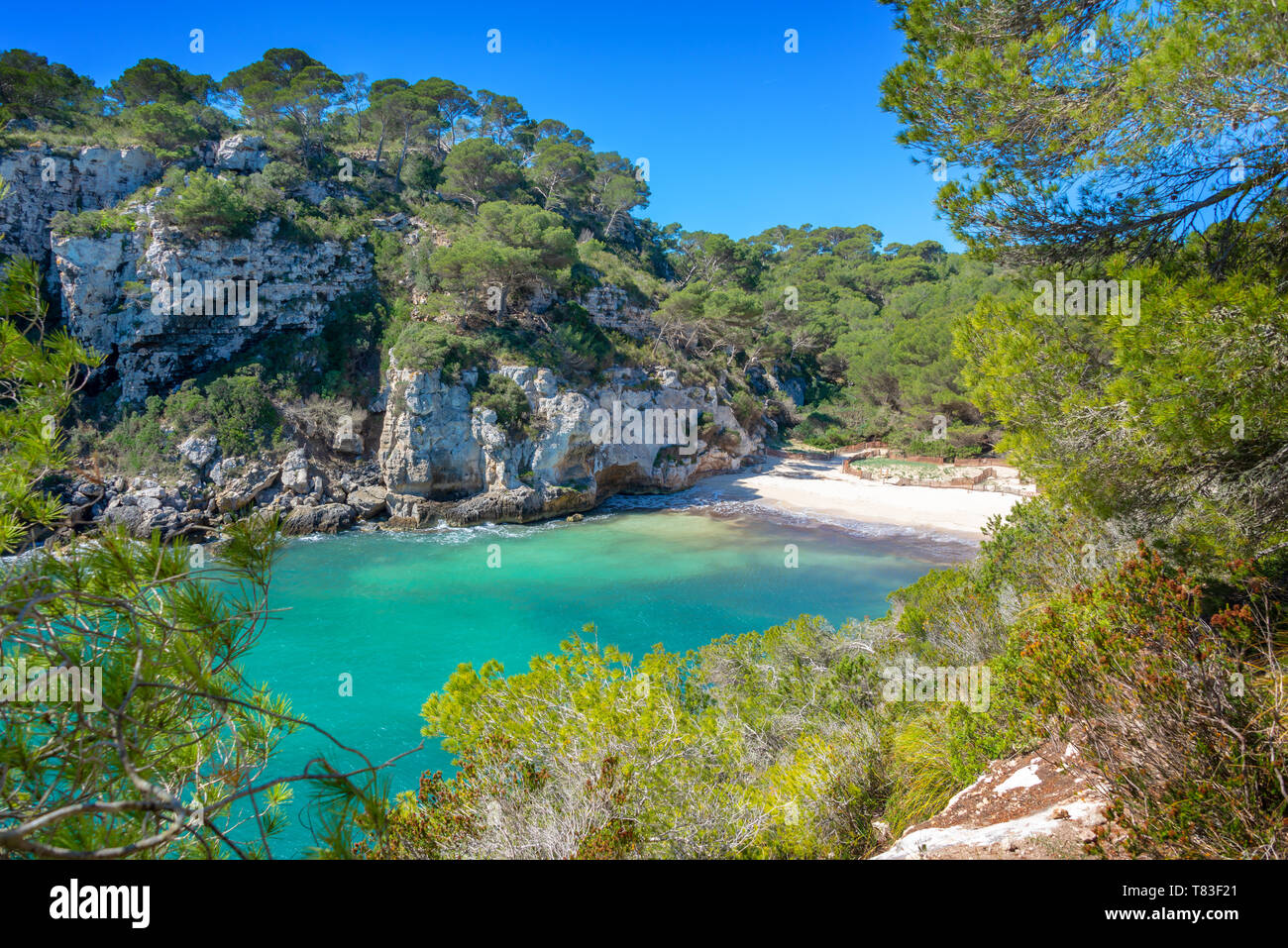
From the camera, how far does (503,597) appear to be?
1390 cm

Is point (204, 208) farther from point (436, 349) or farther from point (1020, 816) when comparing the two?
point (1020, 816)

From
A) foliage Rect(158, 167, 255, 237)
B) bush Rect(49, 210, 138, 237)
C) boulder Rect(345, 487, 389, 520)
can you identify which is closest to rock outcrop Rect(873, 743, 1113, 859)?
boulder Rect(345, 487, 389, 520)

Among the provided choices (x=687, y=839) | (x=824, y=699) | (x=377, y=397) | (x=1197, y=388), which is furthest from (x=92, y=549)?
(x=377, y=397)

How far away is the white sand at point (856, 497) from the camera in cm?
1886

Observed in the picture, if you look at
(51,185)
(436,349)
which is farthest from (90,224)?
(436,349)

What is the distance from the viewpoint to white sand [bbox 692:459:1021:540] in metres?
18.9

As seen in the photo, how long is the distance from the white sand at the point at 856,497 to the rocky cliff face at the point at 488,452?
5.46m

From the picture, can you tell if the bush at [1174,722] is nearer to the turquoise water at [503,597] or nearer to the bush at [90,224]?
the turquoise water at [503,597]

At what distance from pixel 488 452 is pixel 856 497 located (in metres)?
13.8

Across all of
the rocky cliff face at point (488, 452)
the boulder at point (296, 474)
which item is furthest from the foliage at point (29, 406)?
the boulder at point (296, 474)

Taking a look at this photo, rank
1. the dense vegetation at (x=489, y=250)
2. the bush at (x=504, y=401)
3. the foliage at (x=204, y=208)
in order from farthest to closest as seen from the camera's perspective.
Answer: the dense vegetation at (x=489, y=250), the foliage at (x=204, y=208), the bush at (x=504, y=401)

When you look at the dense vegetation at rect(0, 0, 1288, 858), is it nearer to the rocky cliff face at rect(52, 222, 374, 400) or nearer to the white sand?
the white sand

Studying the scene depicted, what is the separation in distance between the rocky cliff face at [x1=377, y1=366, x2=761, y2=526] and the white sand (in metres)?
5.46
